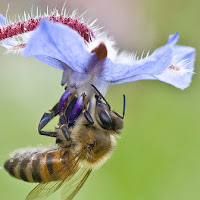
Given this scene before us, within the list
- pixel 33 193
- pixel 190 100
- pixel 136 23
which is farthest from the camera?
pixel 136 23

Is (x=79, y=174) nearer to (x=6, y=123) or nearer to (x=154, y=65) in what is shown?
(x=154, y=65)

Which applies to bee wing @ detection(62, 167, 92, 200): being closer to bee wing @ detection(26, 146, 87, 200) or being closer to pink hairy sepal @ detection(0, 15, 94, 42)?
bee wing @ detection(26, 146, 87, 200)

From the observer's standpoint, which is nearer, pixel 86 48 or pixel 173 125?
pixel 86 48

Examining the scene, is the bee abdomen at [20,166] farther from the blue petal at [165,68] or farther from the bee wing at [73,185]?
the blue petal at [165,68]

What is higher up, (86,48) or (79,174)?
(86,48)

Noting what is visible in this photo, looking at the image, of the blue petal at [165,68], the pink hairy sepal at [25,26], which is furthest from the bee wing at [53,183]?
the pink hairy sepal at [25,26]

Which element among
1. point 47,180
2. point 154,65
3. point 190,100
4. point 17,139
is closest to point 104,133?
point 47,180
